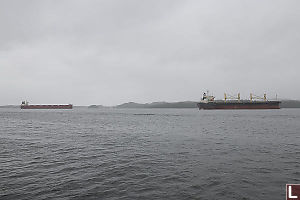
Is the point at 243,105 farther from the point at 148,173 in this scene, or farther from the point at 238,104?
the point at 148,173

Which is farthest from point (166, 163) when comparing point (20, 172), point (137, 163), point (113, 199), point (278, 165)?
point (20, 172)

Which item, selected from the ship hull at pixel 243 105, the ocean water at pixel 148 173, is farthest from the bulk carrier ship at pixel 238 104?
the ocean water at pixel 148 173

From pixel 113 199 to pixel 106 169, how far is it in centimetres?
499

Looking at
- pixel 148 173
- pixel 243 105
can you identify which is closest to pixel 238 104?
pixel 243 105

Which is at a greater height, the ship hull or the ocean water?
the ship hull

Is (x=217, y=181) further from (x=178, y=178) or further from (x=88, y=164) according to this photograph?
(x=88, y=164)

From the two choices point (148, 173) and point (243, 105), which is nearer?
point (148, 173)

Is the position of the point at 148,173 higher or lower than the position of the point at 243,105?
lower

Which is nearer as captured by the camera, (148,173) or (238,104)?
(148,173)

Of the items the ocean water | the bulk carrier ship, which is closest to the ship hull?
the bulk carrier ship

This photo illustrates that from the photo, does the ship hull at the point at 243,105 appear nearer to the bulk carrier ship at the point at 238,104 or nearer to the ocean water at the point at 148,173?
the bulk carrier ship at the point at 238,104

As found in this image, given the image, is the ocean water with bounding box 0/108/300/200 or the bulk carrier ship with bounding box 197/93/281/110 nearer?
the ocean water with bounding box 0/108/300/200

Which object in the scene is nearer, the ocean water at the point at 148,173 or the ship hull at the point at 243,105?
the ocean water at the point at 148,173

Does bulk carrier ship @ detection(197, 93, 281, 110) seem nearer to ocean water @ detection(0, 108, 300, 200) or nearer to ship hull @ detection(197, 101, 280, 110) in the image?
ship hull @ detection(197, 101, 280, 110)
